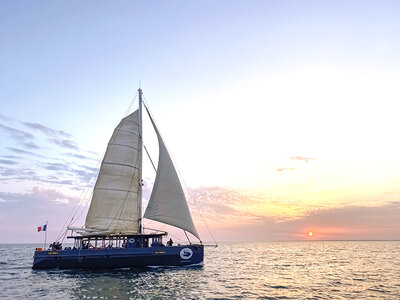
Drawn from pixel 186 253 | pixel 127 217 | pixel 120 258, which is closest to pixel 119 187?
pixel 127 217

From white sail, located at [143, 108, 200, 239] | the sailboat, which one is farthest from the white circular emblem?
white sail, located at [143, 108, 200, 239]

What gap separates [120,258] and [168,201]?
8.00 metres

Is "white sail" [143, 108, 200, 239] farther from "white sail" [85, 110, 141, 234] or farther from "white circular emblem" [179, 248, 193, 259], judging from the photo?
"white sail" [85, 110, 141, 234]

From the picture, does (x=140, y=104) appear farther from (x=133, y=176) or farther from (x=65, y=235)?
(x=65, y=235)

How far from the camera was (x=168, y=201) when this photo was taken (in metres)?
38.8

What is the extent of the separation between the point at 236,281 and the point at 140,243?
1151 centimetres

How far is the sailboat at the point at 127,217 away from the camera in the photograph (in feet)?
124

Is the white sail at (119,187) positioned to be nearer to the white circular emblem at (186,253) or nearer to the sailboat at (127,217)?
the sailboat at (127,217)

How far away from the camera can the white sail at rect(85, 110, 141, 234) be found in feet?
131

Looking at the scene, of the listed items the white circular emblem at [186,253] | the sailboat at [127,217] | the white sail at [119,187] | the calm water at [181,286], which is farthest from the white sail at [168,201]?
the calm water at [181,286]

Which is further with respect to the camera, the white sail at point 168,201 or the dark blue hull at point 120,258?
the white sail at point 168,201

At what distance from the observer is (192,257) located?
38.4 meters

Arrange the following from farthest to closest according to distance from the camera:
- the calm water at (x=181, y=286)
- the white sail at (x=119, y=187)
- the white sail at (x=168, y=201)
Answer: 1. the white sail at (x=119, y=187)
2. the white sail at (x=168, y=201)
3. the calm water at (x=181, y=286)

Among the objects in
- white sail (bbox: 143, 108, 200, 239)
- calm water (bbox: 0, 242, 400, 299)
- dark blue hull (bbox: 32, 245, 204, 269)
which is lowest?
calm water (bbox: 0, 242, 400, 299)
